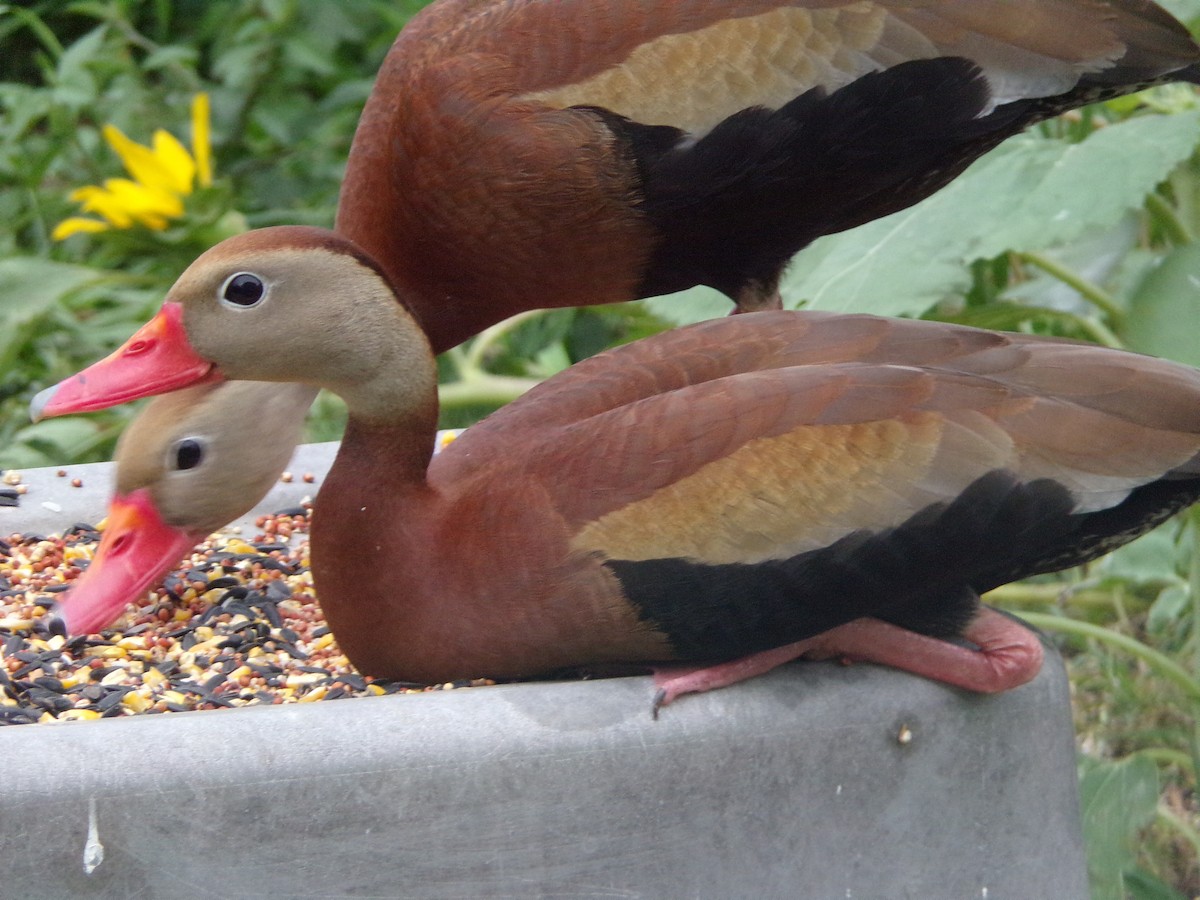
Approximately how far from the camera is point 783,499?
59.6 inches

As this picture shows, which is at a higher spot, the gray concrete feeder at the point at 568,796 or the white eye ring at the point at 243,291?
the white eye ring at the point at 243,291

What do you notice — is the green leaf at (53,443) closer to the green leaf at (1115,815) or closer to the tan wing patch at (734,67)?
the tan wing patch at (734,67)

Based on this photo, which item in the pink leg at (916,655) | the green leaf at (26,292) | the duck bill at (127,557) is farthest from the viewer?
the green leaf at (26,292)

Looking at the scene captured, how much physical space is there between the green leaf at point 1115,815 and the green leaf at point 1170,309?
22.0 inches

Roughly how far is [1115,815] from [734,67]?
1.10 meters

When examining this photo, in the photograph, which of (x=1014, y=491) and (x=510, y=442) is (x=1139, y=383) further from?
(x=510, y=442)

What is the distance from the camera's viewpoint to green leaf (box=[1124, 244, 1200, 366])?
228 cm

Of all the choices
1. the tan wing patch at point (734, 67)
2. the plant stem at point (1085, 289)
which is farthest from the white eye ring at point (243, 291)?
the plant stem at point (1085, 289)

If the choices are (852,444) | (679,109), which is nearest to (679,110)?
(679,109)

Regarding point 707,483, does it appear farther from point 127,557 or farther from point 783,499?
point 127,557

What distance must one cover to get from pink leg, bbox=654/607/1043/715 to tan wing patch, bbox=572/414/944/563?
95 millimetres

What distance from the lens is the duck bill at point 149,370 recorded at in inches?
65.6

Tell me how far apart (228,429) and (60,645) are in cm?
29

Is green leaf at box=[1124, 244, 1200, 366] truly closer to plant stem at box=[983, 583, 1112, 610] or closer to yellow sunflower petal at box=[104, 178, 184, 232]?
plant stem at box=[983, 583, 1112, 610]
